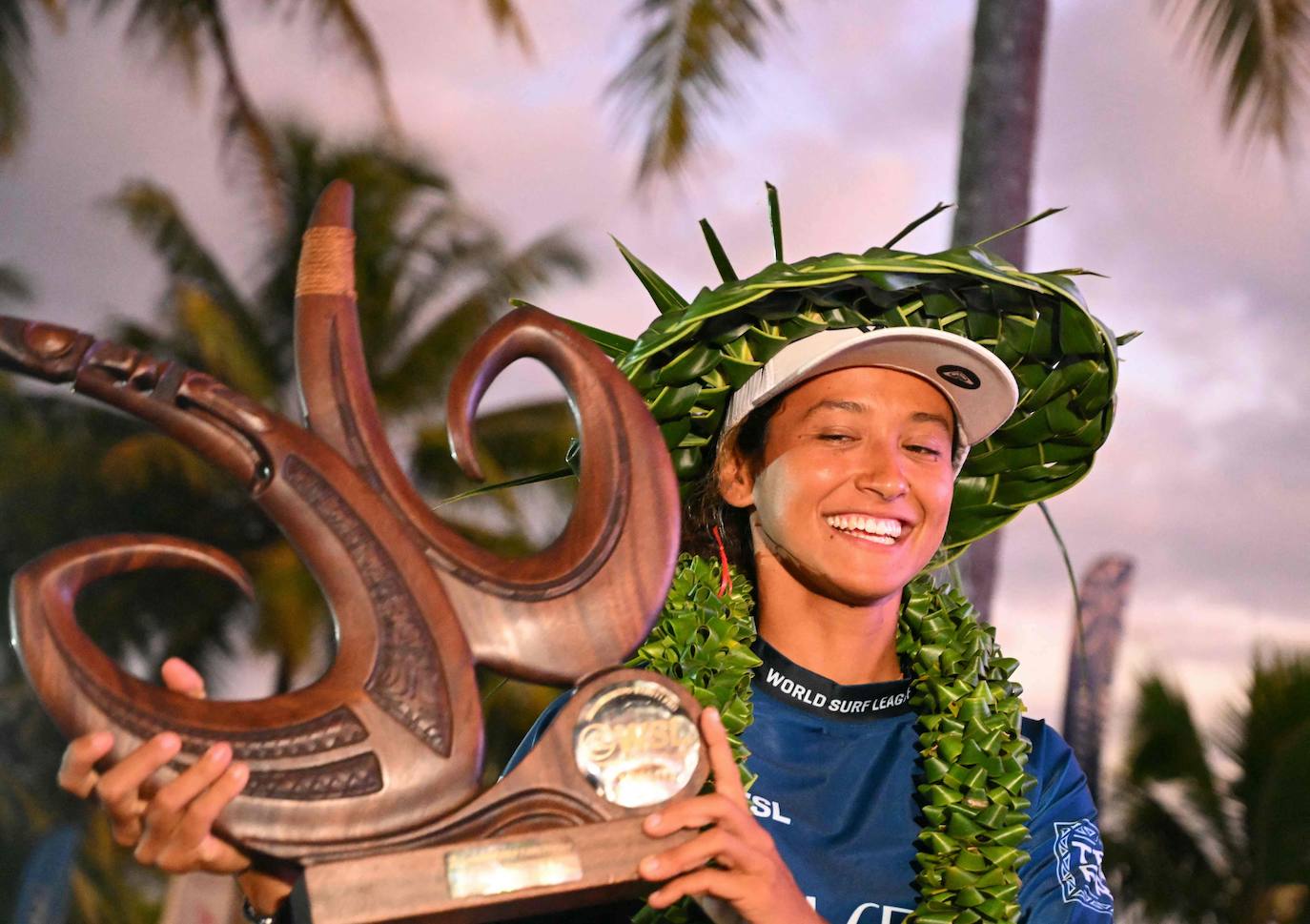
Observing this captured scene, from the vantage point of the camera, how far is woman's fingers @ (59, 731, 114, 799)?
1.56 metres

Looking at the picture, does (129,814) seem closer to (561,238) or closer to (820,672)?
(820,672)

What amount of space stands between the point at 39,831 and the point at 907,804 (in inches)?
570

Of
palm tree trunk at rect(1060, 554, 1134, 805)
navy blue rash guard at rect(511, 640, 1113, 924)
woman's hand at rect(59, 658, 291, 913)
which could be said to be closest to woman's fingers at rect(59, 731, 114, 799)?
woman's hand at rect(59, 658, 291, 913)

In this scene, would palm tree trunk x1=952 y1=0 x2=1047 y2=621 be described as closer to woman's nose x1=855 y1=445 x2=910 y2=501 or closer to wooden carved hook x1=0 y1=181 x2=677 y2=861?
woman's nose x1=855 y1=445 x2=910 y2=501

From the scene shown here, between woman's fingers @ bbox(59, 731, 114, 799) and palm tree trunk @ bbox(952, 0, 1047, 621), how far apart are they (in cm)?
451

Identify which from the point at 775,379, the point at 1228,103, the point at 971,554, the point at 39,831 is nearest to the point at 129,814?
the point at 775,379

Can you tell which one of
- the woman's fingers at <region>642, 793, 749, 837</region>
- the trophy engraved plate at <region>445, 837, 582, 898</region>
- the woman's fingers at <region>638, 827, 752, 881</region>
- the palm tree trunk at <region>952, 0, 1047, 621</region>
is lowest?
the trophy engraved plate at <region>445, 837, 582, 898</region>

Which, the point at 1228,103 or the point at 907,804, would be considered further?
the point at 1228,103

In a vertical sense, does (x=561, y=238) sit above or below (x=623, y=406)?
above

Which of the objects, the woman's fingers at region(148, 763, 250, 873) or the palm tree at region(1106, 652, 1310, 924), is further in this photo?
the palm tree at region(1106, 652, 1310, 924)

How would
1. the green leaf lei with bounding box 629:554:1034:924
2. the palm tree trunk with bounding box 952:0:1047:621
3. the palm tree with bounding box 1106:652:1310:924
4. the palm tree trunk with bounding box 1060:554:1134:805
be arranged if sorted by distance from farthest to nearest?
the palm tree with bounding box 1106:652:1310:924, the palm tree trunk with bounding box 1060:554:1134:805, the palm tree trunk with bounding box 952:0:1047:621, the green leaf lei with bounding box 629:554:1034:924

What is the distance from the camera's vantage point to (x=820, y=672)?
244cm

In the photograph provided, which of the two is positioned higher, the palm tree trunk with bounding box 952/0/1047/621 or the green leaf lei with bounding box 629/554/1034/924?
the palm tree trunk with bounding box 952/0/1047/621

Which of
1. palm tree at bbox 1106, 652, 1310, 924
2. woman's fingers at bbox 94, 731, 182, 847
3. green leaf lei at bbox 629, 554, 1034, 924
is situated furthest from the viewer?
palm tree at bbox 1106, 652, 1310, 924
